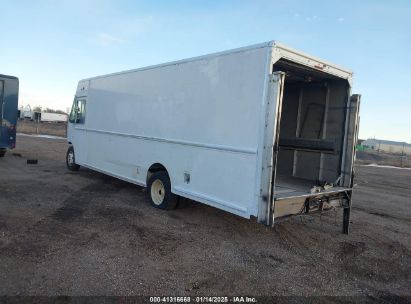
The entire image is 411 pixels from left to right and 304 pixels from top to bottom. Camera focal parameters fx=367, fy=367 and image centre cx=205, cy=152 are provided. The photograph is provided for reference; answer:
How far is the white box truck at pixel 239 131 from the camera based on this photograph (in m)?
5.39

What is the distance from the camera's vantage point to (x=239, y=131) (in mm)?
5707

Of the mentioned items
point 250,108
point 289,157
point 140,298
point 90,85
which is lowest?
point 140,298

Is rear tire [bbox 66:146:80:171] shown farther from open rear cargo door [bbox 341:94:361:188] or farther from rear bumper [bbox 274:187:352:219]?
open rear cargo door [bbox 341:94:361:188]

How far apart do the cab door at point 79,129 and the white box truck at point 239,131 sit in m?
1.54

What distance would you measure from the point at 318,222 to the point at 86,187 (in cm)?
589

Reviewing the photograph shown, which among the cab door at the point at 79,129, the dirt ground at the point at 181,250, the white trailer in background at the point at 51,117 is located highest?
the white trailer in background at the point at 51,117

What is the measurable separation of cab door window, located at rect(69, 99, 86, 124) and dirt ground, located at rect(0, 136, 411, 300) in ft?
10.0

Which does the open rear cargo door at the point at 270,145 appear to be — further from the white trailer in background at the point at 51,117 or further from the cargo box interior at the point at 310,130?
the white trailer in background at the point at 51,117

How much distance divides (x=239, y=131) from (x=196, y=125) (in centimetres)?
114

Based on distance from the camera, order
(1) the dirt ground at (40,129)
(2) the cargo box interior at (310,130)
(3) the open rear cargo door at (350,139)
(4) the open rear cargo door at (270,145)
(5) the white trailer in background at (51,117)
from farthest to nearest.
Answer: (5) the white trailer in background at (51,117) < (1) the dirt ground at (40,129) < (2) the cargo box interior at (310,130) < (3) the open rear cargo door at (350,139) < (4) the open rear cargo door at (270,145)

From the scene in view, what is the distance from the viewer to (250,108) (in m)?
5.53

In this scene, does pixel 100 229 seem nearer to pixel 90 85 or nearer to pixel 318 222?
pixel 318 222

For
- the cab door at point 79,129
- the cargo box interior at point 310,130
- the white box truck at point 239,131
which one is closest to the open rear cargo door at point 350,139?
the white box truck at point 239,131

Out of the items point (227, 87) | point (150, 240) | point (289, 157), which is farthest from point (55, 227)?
point (289, 157)
